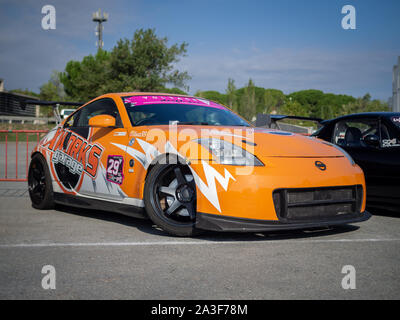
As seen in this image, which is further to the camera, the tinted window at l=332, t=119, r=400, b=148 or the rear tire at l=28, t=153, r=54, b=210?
the rear tire at l=28, t=153, r=54, b=210

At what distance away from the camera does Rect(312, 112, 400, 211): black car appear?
217 inches

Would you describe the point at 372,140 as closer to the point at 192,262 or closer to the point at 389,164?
the point at 389,164

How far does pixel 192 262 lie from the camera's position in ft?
11.7

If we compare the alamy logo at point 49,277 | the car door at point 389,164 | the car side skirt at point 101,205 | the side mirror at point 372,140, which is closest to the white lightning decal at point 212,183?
the car side skirt at point 101,205

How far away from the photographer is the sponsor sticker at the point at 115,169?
485cm

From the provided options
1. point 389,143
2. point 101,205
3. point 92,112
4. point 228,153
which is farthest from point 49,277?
point 389,143

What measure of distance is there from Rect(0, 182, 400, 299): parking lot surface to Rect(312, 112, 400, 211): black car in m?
0.43

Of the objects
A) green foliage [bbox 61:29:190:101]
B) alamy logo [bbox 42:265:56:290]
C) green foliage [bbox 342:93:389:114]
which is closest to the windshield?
alamy logo [bbox 42:265:56:290]

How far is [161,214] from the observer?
4.48 m

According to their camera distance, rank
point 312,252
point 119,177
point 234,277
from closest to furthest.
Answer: point 234,277
point 312,252
point 119,177

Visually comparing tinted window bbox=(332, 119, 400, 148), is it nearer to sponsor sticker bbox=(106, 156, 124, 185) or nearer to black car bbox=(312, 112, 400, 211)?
black car bbox=(312, 112, 400, 211)
